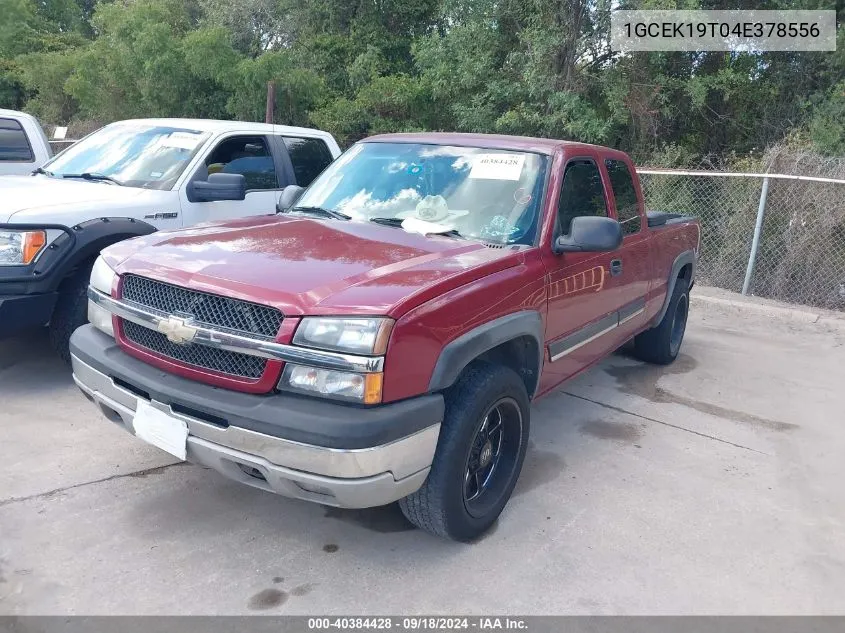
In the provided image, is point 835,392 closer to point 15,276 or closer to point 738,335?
point 738,335

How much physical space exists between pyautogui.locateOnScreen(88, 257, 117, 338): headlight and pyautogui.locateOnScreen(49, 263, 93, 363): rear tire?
1.37m

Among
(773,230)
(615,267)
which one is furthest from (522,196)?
(773,230)

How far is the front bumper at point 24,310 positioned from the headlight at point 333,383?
103 inches

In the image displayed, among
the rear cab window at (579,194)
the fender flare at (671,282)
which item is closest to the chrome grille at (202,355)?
the rear cab window at (579,194)

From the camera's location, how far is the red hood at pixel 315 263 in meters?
2.78

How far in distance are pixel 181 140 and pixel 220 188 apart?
0.91m

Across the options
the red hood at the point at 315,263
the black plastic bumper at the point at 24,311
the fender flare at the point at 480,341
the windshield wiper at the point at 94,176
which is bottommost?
the black plastic bumper at the point at 24,311

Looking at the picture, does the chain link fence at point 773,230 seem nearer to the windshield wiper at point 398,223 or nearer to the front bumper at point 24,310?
the windshield wiper at point 398,223

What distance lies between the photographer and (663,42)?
11539 mm

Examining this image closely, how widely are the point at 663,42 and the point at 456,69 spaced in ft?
13.2

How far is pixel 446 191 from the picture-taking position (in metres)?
3.99

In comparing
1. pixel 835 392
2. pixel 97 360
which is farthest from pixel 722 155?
pixel 97 360

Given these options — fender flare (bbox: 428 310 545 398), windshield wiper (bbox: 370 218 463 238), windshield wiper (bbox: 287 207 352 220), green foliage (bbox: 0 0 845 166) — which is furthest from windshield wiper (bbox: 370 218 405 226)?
green foliage (bbox: 0 0 845 166)

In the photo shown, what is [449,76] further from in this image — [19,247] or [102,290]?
[102,290]
